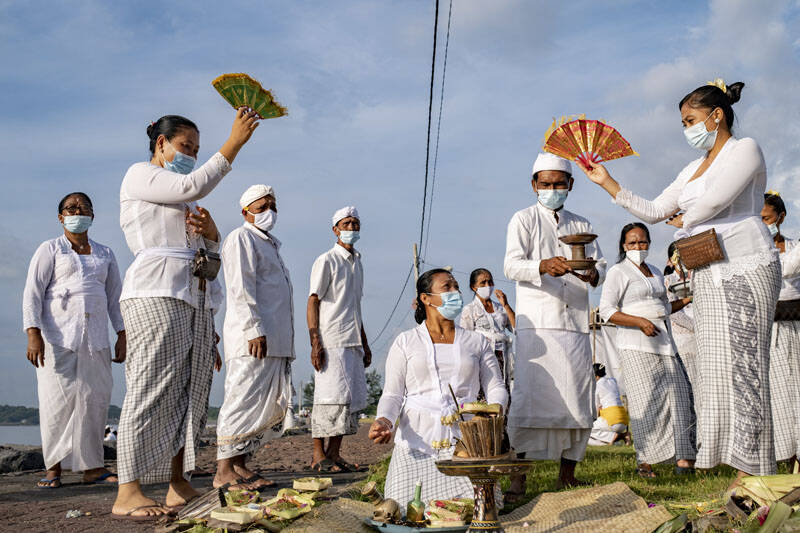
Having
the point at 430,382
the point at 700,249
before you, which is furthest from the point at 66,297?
the point at 700,249

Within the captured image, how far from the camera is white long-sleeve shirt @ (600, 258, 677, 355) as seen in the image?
273 inches

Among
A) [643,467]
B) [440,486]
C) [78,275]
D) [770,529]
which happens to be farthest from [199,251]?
[643,467]

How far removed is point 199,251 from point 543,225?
2735 mm

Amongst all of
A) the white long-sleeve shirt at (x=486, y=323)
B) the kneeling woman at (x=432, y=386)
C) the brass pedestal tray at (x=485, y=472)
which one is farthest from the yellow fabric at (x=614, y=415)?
the brass pedestal tray at (x=485, y=472)

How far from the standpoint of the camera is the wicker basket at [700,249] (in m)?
4.60

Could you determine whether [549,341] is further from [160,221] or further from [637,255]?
[160,221]

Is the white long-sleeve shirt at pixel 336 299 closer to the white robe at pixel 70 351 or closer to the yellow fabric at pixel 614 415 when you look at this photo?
the white robe at pixel 70 351

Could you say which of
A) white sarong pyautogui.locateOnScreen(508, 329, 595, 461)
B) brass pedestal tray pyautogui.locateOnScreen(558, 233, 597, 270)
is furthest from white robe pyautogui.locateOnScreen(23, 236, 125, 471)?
brass pedestal tray pyautogui.locateOnScreen(558, 233, 597, 270)

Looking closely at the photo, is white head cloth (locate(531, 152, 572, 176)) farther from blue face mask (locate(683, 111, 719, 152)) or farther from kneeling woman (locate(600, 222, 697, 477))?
kneeling woman (locate(600, 222, 697, 477))

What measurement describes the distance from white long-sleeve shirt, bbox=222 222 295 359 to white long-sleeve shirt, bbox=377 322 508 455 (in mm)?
1788

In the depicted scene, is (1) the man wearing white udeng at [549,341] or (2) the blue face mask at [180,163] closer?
(2) the blue face mask at [180,163]

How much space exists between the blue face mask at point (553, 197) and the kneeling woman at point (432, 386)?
1.31 meters

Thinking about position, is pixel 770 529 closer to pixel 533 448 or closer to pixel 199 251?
pixel 533 448

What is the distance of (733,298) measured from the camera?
456cm
